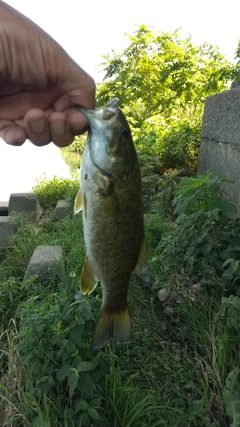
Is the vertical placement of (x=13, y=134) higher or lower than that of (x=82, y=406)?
higher

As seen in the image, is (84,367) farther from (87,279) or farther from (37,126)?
(37,126)

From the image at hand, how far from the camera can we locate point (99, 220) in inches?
61.7

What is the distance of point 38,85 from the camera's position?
1.76 metres

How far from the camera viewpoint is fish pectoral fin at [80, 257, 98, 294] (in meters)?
1.66

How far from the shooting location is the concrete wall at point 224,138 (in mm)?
4180

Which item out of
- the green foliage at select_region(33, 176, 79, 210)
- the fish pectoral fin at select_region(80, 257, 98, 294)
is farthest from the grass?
the green foliage at select_region(33, 176, 79, 210)

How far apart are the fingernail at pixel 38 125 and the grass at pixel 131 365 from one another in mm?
1099

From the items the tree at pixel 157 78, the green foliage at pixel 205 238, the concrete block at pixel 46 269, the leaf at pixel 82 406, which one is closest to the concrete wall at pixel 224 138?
the green foliage at pixel 205 238

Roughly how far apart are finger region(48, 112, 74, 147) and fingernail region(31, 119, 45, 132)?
0.03 metres

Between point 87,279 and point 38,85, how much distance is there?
74cm

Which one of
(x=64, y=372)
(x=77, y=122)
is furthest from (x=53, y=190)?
(x=77, y=122)

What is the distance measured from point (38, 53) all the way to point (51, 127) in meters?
0.26

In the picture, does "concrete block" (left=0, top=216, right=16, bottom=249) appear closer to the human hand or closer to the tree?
the human hand

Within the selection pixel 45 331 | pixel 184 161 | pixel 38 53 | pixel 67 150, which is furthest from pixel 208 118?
pixel 67 150
